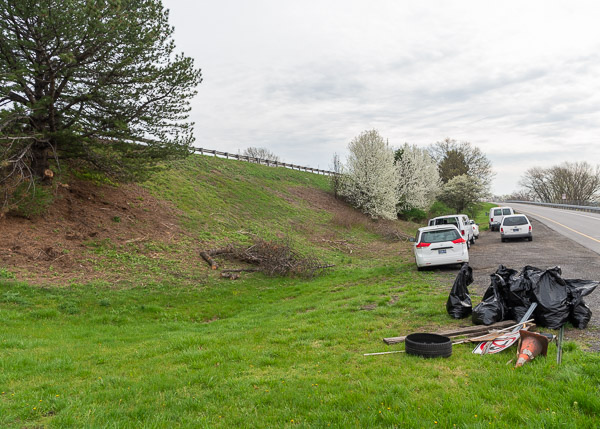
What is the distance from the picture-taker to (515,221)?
23.4m

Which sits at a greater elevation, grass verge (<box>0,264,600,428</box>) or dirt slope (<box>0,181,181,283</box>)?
dirt slope (<box>0,181,181,283</box>)

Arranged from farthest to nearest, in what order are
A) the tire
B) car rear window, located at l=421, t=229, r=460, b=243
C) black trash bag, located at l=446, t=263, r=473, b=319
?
1. car rear window, located at l=421, t=229, r=460, b=243
2. black trash bag, located at l=446, t=263, r=473, b=319
3. the tire

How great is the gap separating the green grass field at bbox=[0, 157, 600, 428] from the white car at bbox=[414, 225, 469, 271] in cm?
76

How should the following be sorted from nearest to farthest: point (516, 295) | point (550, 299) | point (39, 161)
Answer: point (550, 299) → point (516, 295) → point (39, 161)

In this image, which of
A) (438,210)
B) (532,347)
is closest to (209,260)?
(532,347)

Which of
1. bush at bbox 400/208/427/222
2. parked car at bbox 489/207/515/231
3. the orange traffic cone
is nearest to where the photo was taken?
the orange traffic cone

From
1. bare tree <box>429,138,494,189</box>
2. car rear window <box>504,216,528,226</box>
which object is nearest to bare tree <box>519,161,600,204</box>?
bare tree <box>429,138,494,189</box>

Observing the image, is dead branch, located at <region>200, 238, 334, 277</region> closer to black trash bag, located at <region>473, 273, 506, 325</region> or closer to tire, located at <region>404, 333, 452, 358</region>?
black trash bag, located at <region>473, 273, 506, 325</region>

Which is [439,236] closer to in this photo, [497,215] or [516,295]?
[516,295]

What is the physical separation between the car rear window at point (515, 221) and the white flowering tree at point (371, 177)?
13258mm

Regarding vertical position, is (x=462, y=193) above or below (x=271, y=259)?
above

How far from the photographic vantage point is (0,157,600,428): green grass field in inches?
150

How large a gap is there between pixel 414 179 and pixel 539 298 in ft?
125

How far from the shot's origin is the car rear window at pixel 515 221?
23.1 meters
